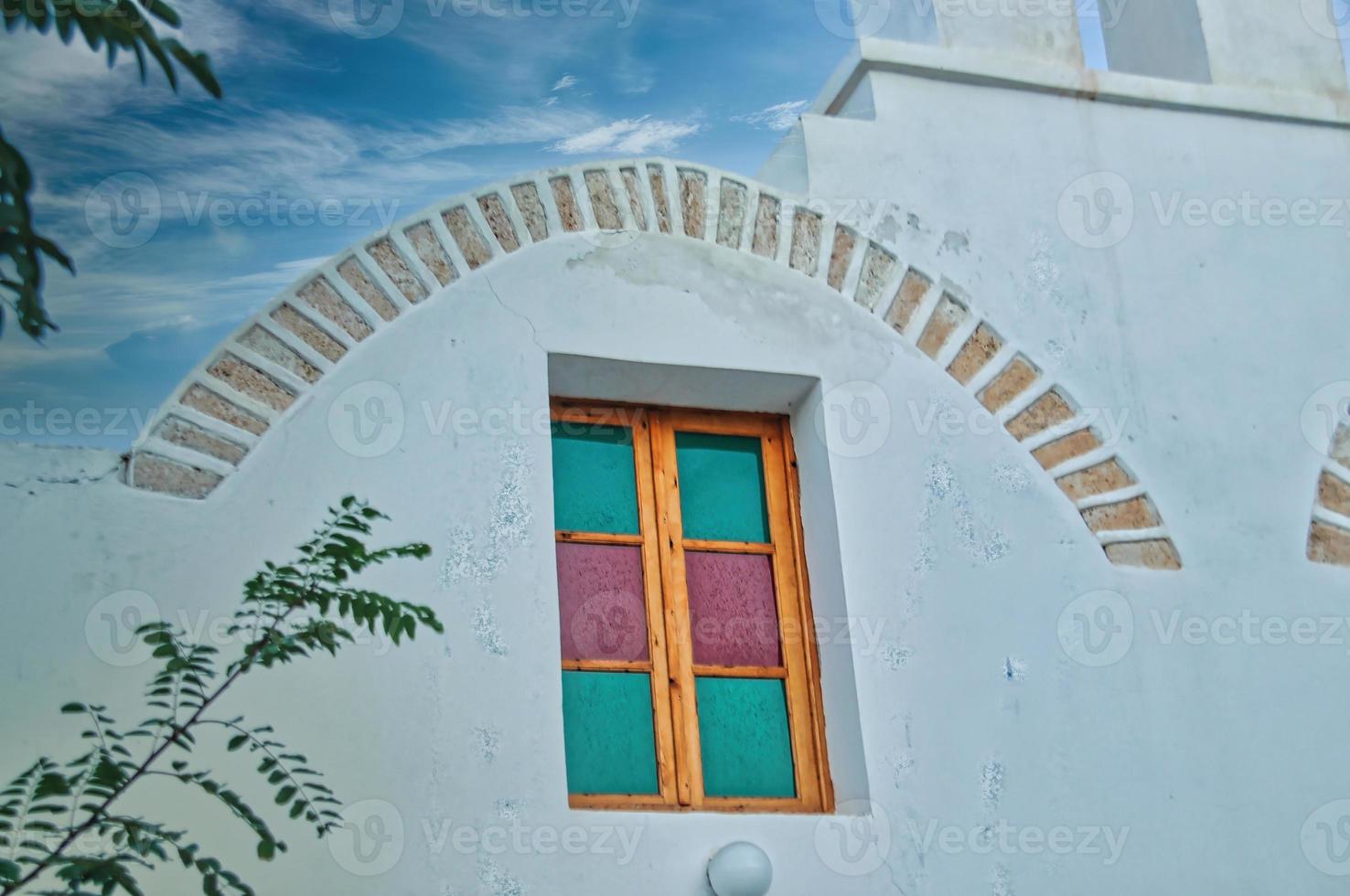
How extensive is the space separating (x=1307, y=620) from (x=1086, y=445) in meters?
0.78

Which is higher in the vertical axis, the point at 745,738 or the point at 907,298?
the point at 907,298

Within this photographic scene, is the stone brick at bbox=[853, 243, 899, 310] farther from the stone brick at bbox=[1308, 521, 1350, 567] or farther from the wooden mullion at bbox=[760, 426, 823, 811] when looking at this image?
the stone brick at bbox=[1308, 521, 1350, 567]

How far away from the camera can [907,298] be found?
444 centimetres

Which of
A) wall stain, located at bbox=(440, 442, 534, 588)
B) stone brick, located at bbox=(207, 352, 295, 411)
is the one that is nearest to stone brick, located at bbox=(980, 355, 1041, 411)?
wall stain, located at bbox=(440, 442, 534, 588)

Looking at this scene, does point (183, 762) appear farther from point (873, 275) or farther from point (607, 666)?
point (873, 275)

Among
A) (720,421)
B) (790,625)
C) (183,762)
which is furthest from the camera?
(720,421)

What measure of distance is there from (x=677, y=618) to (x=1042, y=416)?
121cm

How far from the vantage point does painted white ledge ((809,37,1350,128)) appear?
4.68m

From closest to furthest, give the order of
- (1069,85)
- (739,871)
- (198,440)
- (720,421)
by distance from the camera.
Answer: (739,871) → (198,440) → (720,421) → (1069,85)

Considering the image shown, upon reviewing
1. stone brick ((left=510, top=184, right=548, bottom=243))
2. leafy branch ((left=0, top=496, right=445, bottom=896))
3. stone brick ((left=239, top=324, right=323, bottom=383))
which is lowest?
leafy branch ((left=0, top=496, right=445, bottom=896))

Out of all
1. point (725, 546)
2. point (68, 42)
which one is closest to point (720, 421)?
point (725, 546)

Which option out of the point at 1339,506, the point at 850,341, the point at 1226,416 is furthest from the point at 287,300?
the point at 1339,506

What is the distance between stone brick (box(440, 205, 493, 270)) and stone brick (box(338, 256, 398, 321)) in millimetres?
241

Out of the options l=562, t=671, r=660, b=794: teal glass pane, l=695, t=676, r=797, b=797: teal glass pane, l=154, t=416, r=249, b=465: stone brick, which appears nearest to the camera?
l=154, t=416, r=249, b=465: stone brick
